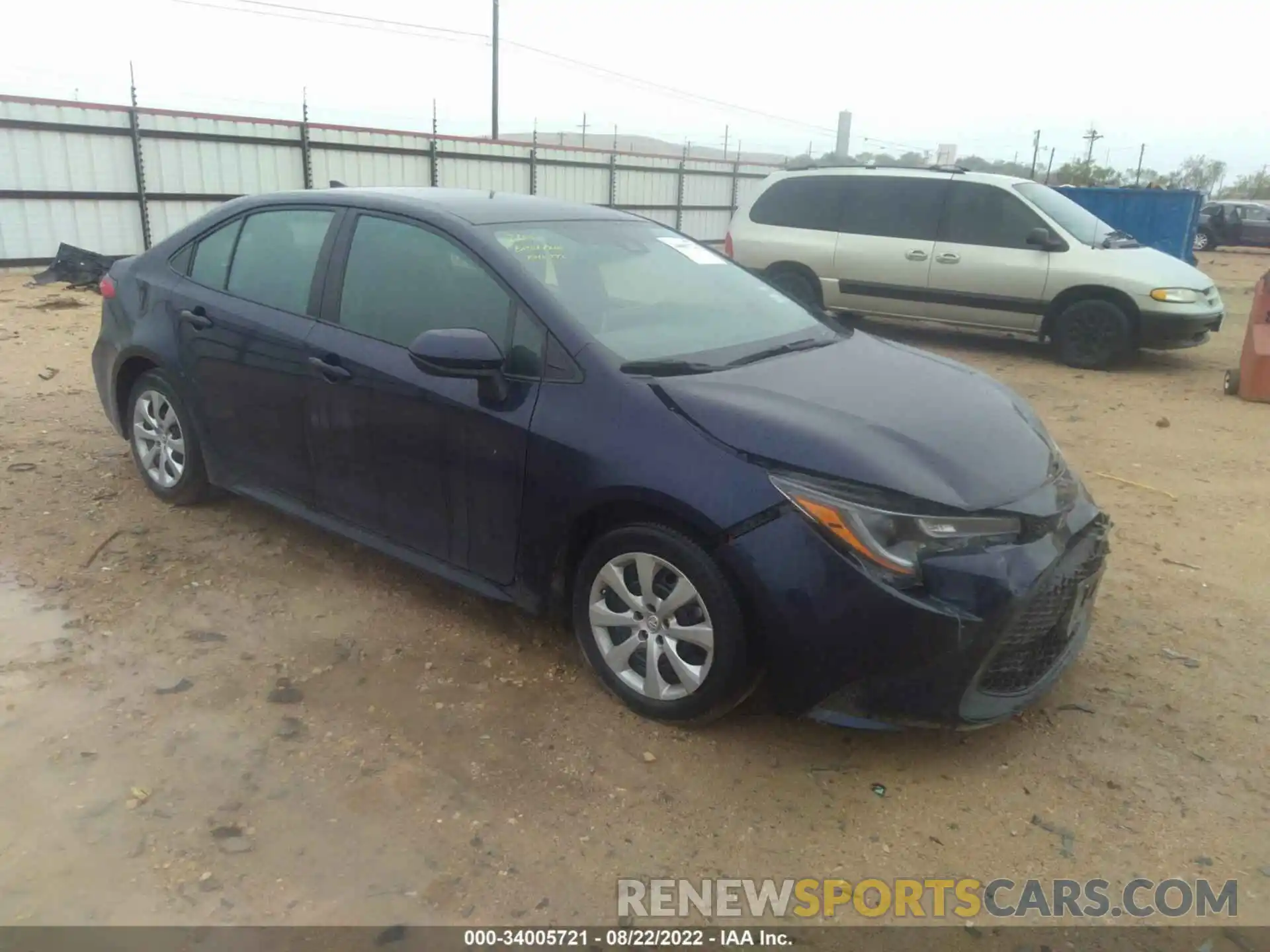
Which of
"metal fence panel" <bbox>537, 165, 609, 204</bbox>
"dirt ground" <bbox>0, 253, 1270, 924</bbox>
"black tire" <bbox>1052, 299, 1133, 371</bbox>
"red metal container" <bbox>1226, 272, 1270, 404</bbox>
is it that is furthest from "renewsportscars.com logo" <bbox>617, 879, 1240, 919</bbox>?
"metal fence panel" <bbox>537, 165, 609, 204</bbox>

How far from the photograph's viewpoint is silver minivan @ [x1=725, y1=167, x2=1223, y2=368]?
8938 millimetres

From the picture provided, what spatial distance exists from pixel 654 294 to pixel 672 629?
136 cm

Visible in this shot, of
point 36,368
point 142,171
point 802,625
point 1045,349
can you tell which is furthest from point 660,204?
point 802,625

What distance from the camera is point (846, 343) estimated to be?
3869 millimetres

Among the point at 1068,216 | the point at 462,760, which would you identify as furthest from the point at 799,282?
the point at 462,760

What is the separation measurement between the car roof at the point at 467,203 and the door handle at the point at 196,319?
1.81ft

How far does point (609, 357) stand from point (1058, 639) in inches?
65.2

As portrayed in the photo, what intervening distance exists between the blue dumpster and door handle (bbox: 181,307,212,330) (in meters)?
13.7

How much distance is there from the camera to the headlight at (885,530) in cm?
266

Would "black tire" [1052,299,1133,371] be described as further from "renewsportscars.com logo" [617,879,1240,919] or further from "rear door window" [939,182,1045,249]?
"renewsportscars.com logo" [617,879,1240,919]

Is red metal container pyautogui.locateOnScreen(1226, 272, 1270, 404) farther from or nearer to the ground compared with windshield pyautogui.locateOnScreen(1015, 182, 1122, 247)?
nearer to the ground

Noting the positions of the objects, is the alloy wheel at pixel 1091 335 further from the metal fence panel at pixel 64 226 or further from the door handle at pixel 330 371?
the metal fence panel at pixel 64 226

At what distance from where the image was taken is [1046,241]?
359 inches

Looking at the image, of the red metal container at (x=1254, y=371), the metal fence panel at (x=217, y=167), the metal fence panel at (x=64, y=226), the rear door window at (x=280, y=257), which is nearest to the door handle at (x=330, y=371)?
the rear door window at (x=280, y=257)
